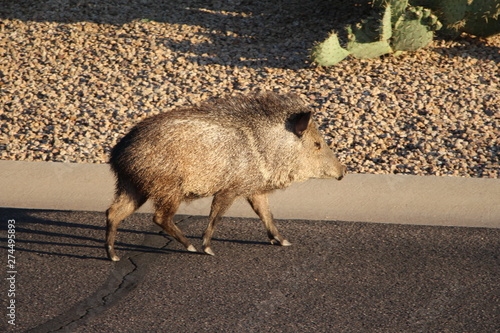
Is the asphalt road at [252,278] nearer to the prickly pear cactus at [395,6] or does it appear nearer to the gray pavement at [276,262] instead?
the gray pavement at [276,262]

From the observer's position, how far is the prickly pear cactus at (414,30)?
9312 millimetres

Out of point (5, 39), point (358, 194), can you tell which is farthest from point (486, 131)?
point (5, 39)

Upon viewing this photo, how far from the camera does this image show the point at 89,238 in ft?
18.4

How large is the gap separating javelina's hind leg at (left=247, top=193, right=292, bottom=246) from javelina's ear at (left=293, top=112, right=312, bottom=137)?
586 mm

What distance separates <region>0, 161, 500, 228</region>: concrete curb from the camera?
6.04 metres

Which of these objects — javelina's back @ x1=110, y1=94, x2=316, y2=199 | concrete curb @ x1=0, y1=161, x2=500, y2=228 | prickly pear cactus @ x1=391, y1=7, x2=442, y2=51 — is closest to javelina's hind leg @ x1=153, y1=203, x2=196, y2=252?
javelina's back @ x1=110, y1=94, x2=316, y2=199

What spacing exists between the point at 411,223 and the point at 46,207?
10.7ft

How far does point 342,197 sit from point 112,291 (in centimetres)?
258

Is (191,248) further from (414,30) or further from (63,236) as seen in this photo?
(414,30)

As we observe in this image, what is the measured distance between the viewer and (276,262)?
5129 mm

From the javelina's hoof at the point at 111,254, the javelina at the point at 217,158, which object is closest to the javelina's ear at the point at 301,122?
the javelina at the point at 217,158

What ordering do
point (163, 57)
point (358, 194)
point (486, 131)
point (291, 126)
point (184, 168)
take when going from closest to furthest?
point (184, 168), point (291, 126), point (358, 194), point (486, 131), point (163, 57)

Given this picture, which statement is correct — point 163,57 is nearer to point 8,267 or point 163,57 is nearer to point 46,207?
point 46,207

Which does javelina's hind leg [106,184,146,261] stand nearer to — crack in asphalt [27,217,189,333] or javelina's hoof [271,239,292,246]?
crack in asphalt [27,217,189,333]
